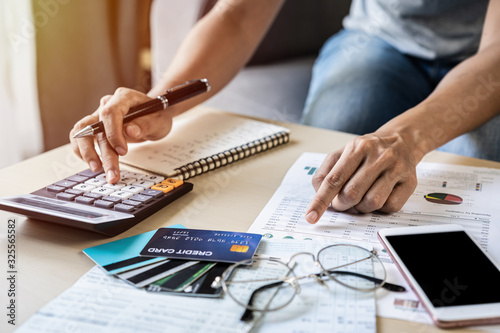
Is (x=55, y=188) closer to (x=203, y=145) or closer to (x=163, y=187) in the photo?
(x=163, y=187)

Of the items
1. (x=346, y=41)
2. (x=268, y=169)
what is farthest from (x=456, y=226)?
(x=346, y=41)

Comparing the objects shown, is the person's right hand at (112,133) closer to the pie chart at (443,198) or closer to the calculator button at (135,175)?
the calculator button at (135,175)

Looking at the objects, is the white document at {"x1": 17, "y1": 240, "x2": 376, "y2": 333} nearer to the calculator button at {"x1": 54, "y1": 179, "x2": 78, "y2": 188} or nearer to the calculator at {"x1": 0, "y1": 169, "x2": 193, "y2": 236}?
the calculator at {"x1": 0, "y1": 169, "x2": 193, "y2": 236}

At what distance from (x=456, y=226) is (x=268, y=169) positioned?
0.33 m

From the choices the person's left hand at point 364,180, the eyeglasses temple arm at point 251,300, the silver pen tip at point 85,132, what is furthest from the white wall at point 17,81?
the eyeglasses temple arm at point 251,300

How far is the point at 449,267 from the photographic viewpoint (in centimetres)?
50

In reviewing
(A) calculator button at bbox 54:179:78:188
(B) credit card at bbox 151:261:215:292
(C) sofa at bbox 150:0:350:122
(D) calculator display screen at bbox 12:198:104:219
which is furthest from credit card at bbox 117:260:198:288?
(C) sofa at bbox 150:0:350:122

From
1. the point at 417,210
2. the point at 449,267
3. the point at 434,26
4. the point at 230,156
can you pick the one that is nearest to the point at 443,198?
the point at 417,210

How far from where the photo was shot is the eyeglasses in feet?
1.57

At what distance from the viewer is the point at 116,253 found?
0.56m

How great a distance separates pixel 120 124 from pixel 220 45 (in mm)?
402

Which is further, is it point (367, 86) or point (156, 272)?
point (367, 86)

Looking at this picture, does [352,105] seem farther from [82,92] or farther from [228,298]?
[82,92]

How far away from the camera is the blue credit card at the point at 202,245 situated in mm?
542
